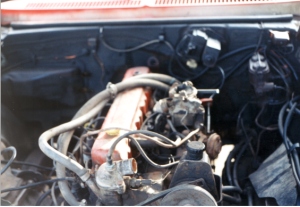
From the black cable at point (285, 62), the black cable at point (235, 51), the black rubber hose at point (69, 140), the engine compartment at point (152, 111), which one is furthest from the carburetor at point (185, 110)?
the black cable at point (285, 62)

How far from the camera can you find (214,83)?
1648 mm

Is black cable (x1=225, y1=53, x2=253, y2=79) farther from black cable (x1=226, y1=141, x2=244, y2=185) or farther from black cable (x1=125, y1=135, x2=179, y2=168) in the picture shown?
black cable (x1=125, y1=135, x2=179, y2=168)

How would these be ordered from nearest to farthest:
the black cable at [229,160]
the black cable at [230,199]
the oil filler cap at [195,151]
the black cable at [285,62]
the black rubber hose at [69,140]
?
the oil filler cap at [195,151]
the black rubber hose at [69,140]
the black cable at [230,199]
the black cable at [229,160]
the black cable at [285,62]

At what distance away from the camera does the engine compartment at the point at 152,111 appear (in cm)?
110

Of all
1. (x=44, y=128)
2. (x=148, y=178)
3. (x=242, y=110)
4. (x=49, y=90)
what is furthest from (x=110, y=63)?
(x=148, y=178)

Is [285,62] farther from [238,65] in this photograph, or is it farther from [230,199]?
[230,199]

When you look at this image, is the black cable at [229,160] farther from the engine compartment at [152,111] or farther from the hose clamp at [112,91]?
the hose clamp at [112,91]

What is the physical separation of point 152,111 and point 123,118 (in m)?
0.21

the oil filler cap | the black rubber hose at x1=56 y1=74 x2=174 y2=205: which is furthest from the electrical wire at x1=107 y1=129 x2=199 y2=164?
the black rubber hose at x1=56 y1=74 x2=174 y2=205

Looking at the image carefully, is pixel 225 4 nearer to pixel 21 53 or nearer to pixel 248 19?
pixel 248 19

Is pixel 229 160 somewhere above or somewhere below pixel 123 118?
below

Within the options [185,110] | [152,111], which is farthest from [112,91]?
[185,110]

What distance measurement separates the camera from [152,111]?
1459mm

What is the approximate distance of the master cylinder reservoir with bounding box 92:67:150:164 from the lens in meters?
1.12
